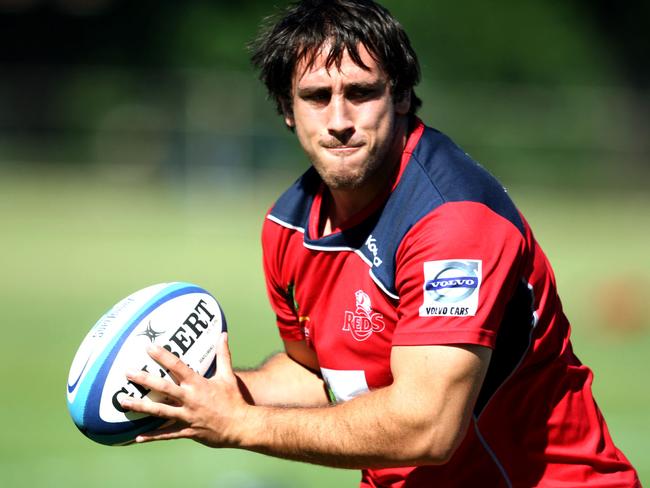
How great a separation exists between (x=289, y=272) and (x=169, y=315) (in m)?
0.58

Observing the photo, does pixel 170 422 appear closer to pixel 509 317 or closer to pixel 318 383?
pixel 318 383

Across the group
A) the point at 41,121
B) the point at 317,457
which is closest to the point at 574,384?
the point at 317,457

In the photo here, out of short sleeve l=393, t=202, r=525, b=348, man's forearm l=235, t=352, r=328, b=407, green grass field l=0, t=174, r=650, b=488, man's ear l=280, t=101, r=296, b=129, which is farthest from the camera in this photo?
green grass field l=0, t=174, r=650, b=488

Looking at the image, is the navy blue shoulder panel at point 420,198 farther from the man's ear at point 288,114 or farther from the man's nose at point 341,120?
the man's ear at point 288,114

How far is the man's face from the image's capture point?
14.2ft

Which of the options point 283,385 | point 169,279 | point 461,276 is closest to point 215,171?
point 169,279

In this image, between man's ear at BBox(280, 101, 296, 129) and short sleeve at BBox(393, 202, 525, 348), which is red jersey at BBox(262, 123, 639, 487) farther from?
man's ear at BBox(280, 101, 296, 129)

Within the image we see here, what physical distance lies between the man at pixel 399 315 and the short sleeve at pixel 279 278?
96 mm

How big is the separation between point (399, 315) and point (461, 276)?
1.28 feet

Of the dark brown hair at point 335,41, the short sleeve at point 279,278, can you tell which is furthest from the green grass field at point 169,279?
the dark brown hair at point 335,41

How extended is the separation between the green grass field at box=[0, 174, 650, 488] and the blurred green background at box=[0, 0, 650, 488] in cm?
4

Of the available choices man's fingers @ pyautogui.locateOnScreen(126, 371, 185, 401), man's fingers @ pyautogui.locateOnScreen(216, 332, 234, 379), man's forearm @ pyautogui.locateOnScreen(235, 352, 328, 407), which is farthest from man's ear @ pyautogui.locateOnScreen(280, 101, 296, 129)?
man's fingers @ pyautogui.locateOnScreen(126, 371, 185, 401)

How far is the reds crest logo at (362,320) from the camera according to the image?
14.4ft

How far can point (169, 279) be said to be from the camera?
1541 centimetres
